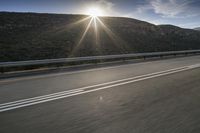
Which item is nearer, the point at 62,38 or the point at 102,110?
the point at 102,110

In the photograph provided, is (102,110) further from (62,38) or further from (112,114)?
(62,38)

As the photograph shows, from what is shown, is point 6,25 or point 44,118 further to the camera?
point 6,25

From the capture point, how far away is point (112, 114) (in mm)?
5234

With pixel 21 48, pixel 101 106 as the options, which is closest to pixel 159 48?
pixel 21 48

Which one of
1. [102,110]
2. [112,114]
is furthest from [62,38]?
[112,114]

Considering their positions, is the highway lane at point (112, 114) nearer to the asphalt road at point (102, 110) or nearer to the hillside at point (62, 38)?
the asphalt road at point (102, 110)

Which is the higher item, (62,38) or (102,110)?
(62,38)

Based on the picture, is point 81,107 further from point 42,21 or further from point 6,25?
point 42,21

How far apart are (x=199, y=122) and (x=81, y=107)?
8.75 feet

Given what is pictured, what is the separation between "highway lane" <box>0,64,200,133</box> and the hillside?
20037 millimetres

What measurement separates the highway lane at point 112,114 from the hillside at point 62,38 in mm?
20037

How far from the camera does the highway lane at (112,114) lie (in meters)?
4.39

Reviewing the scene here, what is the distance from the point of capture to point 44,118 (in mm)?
4996

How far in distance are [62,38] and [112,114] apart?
3241 centimetres
